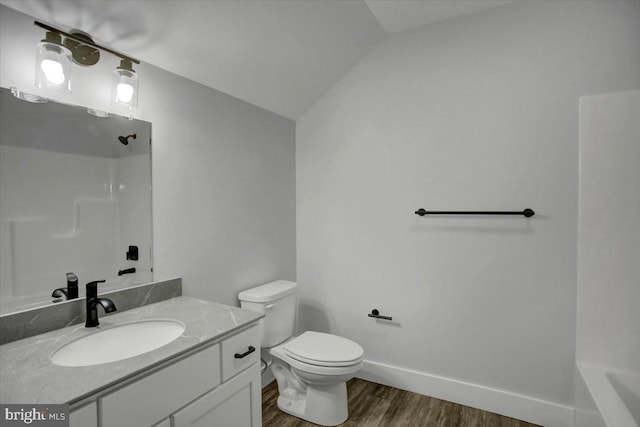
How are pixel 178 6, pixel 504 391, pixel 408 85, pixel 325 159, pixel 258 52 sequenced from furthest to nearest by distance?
pixel 325 159
pixel 408 85
pixel 504 391
pixel 258 52
pixel 178 6

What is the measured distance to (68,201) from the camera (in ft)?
4.41

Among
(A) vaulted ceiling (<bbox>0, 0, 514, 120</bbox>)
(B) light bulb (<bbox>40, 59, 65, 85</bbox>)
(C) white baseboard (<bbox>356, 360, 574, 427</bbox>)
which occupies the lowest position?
(C) white baseboard (<bbox>356, 360, 574, 427</bbox>)

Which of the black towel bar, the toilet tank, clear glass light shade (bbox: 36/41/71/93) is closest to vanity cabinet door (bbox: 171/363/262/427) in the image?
the toilet tank

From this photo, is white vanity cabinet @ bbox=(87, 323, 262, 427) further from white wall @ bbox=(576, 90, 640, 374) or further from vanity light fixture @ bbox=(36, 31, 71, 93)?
white wall @ bbox=(576, 90, 640, 374)

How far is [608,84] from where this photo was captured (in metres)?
1.74

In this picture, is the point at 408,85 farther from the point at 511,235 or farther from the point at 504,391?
the point at 504,391

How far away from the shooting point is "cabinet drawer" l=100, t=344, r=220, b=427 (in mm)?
918

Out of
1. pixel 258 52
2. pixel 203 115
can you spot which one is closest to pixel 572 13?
pixel 258 52

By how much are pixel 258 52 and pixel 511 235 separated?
1.83 metres

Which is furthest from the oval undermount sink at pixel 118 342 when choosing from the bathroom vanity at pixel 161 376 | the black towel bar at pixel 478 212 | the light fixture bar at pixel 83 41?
the black towel bar at pixel 478 212

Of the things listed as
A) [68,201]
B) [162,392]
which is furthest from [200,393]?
[68,201]

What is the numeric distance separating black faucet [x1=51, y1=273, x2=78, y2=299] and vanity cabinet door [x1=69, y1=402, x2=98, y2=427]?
2.09 ft

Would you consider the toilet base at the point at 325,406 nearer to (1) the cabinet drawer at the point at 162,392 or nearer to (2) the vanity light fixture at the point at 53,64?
(1) the cabinet drawer at the point at 162,392

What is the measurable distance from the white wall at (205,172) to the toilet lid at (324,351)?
19.8 inches
